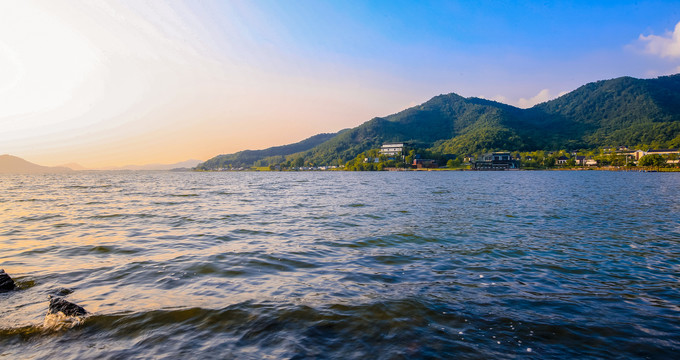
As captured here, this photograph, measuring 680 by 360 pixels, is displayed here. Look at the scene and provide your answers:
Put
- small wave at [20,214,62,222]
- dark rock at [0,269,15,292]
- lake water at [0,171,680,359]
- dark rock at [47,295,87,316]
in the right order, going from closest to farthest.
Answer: lake water at [0,171,680,359]
dark rock at [47,295,87,316]
dark rock at [0,269,15,292]
small wave at [20,214,62,222]

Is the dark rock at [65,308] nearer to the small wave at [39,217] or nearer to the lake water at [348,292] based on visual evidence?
the lake water at [348,292]

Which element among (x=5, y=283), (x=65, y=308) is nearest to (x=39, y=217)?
(x=5, y=283)

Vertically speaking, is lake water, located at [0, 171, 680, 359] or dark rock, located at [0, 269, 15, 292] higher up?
dark rock, located at [0, 269, 15, 292]

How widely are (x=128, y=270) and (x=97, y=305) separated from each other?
3.58 meters

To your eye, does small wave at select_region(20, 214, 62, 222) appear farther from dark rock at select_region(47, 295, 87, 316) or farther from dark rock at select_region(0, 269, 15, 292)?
dark rock at select_region(47, 295, 87, 316)

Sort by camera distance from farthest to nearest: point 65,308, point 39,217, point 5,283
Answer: point 39,217
point 5,283
point 65,308

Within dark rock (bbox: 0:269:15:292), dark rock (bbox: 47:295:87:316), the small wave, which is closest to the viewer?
dark rock (bbox: 47:295:87:316)

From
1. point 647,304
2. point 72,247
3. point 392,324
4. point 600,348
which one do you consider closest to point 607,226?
point 647,304

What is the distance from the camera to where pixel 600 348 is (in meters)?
6.64

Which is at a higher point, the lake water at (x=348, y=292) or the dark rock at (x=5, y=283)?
the dark rock at (x=5, y=283)

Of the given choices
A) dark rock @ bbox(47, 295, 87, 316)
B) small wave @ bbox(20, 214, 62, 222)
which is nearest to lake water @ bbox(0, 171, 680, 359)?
dark rock @ bbox(47, 295, 87, 316)

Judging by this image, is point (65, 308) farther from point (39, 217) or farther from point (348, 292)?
point (39, 217)

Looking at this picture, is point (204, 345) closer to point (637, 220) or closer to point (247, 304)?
point (247, 304)

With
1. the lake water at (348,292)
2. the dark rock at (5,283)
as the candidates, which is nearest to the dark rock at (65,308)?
the lake water at (348,292)
